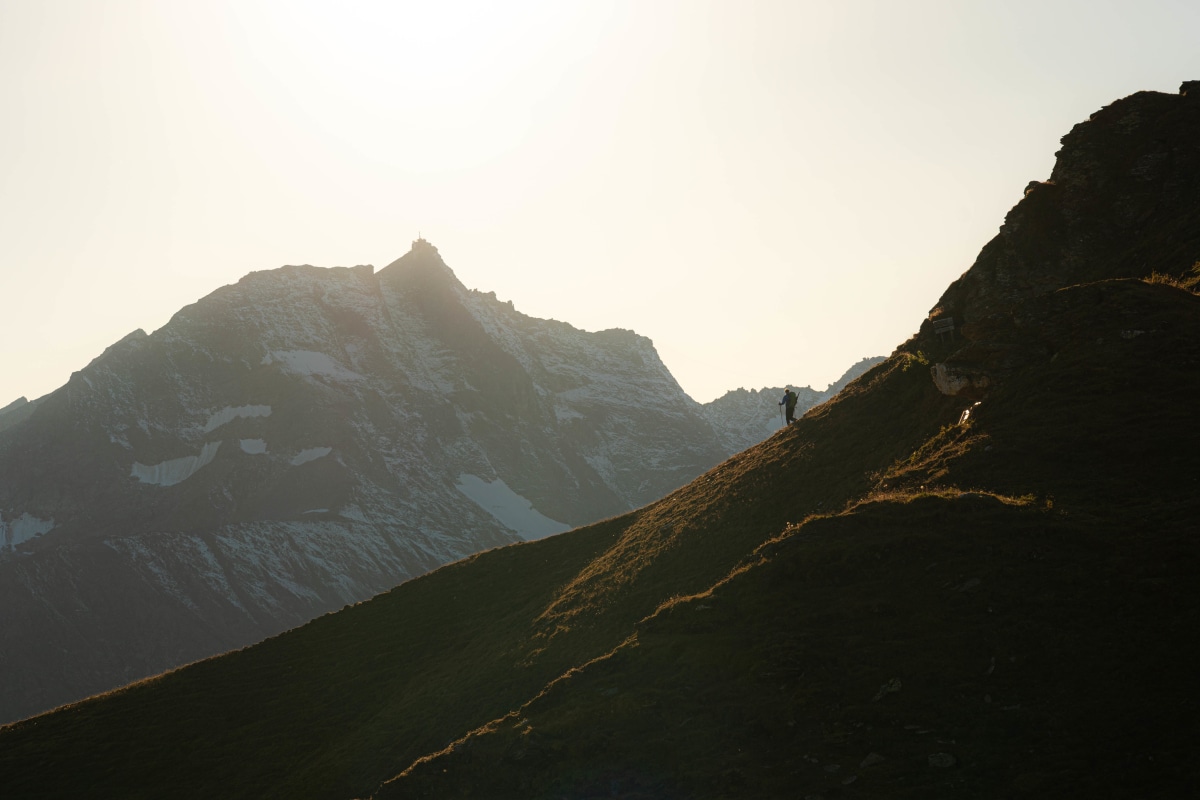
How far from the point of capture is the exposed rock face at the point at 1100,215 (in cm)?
4209

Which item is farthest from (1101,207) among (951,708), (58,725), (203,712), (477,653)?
(58,725)

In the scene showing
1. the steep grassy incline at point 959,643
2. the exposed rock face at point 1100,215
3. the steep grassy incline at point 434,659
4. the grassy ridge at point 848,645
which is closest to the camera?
the steep grassy incline at point 959,643

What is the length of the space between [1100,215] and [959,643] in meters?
31.8

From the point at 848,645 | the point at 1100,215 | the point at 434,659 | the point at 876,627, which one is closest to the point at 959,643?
the point at 876,627

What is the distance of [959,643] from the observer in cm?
2212

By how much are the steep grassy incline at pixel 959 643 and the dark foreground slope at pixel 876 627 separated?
77mm

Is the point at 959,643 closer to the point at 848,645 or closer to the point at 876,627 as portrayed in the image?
the point at 876,627

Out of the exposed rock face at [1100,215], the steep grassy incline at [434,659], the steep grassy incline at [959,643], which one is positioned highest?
the exposed rock face at [1100,215]

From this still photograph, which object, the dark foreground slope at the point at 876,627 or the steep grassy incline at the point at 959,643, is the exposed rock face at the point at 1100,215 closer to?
the dark foreground slope at the point at 876,627

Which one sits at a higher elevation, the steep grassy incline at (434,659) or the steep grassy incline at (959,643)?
the steep grassy incline at (434,659)

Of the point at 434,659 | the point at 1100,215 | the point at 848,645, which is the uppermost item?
the point at 1100,215

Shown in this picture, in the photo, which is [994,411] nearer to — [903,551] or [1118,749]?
[903,551]

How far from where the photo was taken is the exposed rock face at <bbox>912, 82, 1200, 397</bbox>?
4209 centimetres

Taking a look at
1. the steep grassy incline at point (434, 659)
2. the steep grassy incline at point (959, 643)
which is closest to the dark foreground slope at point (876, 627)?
the steep grassy incline at point (959, 643)
